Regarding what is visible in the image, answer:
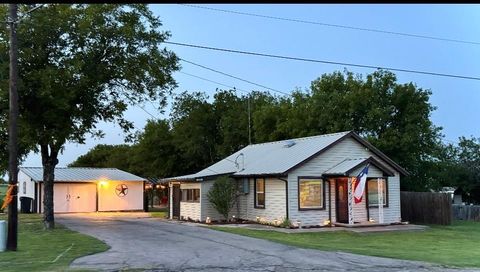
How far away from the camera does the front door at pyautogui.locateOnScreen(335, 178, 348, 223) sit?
1043 inches

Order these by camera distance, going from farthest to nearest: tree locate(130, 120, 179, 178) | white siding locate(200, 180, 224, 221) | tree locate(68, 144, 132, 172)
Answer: tree locate(68, 144, 132, 172) < tree locate(130, 120, 179, 178) < white siding locate(200, 180, 224, 221)

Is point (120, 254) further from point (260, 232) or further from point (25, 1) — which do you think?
point (25, 1)

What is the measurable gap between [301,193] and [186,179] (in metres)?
7.19

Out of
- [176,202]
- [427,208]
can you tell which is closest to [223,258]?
[427,208]

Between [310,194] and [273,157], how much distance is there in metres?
3.63

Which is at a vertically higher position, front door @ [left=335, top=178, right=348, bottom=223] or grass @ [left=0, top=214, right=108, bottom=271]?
front door @ [left=335, top=178, right=348, bottom=223]

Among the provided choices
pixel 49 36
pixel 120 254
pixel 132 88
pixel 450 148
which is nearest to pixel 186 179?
pixel 132 88

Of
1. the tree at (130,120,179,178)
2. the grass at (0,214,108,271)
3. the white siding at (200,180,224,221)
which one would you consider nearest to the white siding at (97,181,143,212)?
the tree at (130,120,179,178)

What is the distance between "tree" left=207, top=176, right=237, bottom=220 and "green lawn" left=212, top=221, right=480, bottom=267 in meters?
5.19

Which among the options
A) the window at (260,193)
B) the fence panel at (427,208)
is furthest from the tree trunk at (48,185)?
the fence panel at (427,208)

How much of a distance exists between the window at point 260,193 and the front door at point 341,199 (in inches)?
138

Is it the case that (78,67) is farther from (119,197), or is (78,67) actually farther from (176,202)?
(119,197)

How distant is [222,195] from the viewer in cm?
2839

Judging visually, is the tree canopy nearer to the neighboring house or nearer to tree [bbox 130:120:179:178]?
tree [bbox 130:120:179:178]
